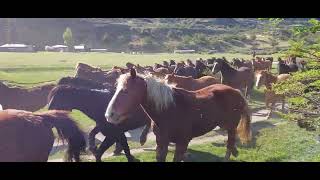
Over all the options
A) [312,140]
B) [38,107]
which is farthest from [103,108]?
[312,140]

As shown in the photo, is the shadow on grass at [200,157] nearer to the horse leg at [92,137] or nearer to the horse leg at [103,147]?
the horse leg at [103,147]

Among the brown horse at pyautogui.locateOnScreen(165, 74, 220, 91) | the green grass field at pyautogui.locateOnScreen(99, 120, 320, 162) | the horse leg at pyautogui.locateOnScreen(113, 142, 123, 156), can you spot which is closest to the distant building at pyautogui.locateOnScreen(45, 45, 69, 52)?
the brown horse at pyautogui.locateOnScreen(165, 74, 220, 91)

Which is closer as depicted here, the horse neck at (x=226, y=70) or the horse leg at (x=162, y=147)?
the horse leg at (x=162, y=147)

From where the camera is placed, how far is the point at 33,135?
194 inches

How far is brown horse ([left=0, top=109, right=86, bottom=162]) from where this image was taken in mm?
4613

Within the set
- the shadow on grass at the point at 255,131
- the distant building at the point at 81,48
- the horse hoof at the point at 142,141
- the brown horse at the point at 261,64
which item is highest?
the horse hoof at the point at 142,141

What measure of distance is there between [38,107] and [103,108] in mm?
3689

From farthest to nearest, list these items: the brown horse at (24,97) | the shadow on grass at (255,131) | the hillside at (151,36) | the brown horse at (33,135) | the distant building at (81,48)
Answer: the distant building at (81,48) < the hillside at (151,36) < the brown horse at (24,97) < the shadow on grass at (255,131) < the brown horse at (33,135)

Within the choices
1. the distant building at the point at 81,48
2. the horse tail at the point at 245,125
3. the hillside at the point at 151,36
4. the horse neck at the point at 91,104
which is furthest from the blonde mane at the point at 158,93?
the distant building at the point at 81,48

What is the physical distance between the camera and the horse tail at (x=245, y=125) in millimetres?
7628

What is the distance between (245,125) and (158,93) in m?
2.64

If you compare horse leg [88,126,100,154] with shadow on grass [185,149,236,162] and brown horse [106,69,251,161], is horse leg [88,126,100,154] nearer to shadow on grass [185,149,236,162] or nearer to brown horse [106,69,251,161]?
brown horse [106,69,251,161]

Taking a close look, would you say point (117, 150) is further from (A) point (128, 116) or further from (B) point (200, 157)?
(A) point (128, 116)

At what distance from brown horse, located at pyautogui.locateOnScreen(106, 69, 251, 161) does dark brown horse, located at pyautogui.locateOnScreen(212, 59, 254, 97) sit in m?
7.30
